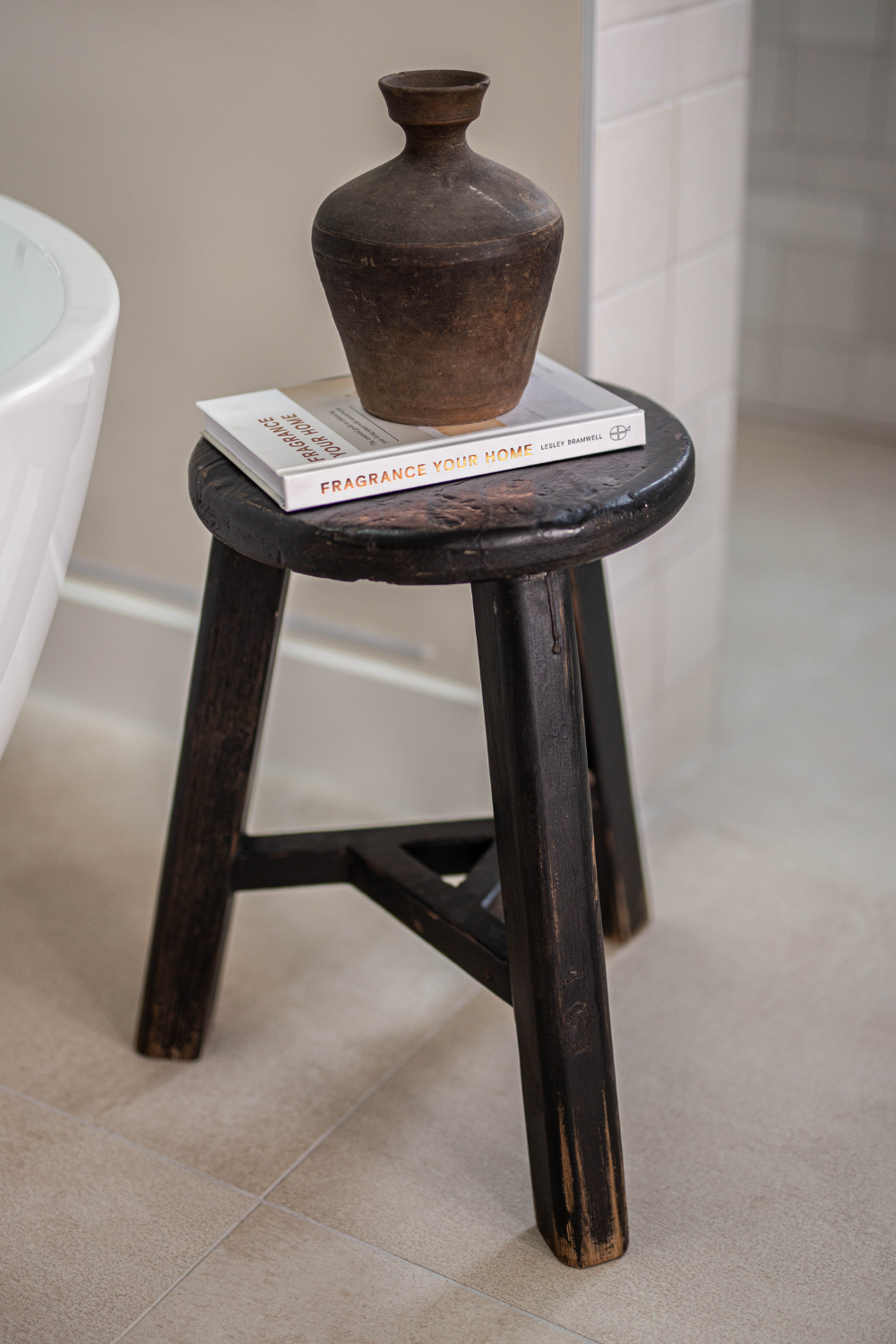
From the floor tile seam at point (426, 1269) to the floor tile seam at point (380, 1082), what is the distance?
33 mm

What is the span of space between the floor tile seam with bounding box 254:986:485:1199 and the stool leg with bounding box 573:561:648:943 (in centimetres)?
16

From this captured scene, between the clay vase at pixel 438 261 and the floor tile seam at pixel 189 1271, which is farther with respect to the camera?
the floor tile seam at pixel 189 1271

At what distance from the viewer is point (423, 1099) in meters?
1.14

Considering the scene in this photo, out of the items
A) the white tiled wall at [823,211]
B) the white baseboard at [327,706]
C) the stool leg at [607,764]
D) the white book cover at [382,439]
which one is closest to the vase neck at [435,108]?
the white book cover at [382,439]

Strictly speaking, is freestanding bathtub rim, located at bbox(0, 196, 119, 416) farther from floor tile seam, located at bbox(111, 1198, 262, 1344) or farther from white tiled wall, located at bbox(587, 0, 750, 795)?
floor tile seam, located at bbox(111, 1198, 262, 1344)

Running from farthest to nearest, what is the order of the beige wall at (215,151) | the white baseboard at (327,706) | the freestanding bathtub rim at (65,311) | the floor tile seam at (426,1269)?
the white baseboard at (327,706)
the beige wall at (215,151)
the floor tile seam at (426,1269)
the freestanding bathtub rim at (65,311)

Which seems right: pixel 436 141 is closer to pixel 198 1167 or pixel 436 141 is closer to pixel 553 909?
pixel 553 909

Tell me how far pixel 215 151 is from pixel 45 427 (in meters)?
0.68

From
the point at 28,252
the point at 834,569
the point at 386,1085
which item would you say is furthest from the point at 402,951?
the point at 834,569

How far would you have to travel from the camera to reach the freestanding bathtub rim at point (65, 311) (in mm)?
794

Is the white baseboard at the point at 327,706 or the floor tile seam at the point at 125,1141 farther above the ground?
the white baseboard at the point at 327,706

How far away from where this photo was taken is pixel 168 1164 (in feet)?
3.52

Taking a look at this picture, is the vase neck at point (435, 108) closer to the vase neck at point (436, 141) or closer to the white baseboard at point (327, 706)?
the vase neck at point (436, 141)

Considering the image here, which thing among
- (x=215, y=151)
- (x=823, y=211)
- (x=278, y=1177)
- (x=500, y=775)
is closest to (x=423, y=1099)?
(x=278, y=1177)
